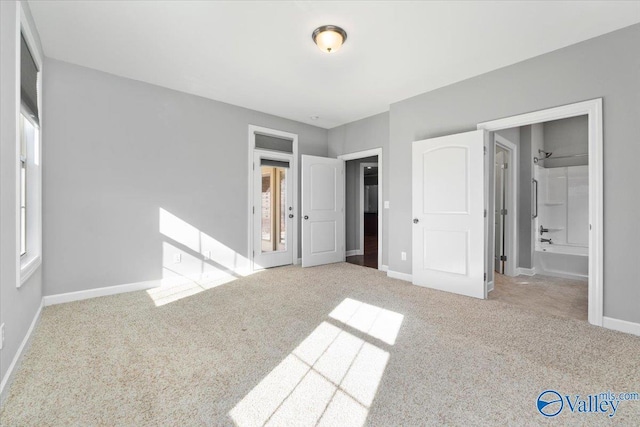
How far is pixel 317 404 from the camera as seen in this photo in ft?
5.21

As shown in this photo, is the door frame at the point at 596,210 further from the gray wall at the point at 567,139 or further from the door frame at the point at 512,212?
the gray wall at the point at 567,139

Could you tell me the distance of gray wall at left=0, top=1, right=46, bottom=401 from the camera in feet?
5.67

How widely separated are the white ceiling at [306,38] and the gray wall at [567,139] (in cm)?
248

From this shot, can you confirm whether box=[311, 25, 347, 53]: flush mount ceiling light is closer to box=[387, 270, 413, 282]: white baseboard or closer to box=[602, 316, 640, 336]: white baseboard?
box=[387, 270, 413, 282]: white baseboard

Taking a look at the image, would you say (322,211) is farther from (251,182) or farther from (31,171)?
(31,171)

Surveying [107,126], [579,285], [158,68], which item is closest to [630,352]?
[579,285]

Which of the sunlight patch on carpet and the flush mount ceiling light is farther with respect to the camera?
the flush mount ceiling light

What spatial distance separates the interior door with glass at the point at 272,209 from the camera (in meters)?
4.86

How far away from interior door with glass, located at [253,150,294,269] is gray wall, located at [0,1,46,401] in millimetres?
2996

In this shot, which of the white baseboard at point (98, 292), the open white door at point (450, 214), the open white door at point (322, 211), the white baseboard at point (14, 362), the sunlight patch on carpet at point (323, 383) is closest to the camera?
the sunlight patch on carpet at point (323, 383)

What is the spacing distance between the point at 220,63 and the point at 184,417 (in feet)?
10.7

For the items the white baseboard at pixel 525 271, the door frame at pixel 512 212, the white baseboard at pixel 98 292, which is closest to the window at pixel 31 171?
the white baseboard at pixel 98 292

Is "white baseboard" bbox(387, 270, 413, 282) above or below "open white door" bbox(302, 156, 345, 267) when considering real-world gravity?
below

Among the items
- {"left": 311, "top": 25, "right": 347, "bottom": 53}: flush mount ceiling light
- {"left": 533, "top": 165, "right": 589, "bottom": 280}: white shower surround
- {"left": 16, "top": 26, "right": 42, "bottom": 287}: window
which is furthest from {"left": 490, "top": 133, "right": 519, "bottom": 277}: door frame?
{"left": 16, "top": 26, "right": 42, "bottom": 287}: window
